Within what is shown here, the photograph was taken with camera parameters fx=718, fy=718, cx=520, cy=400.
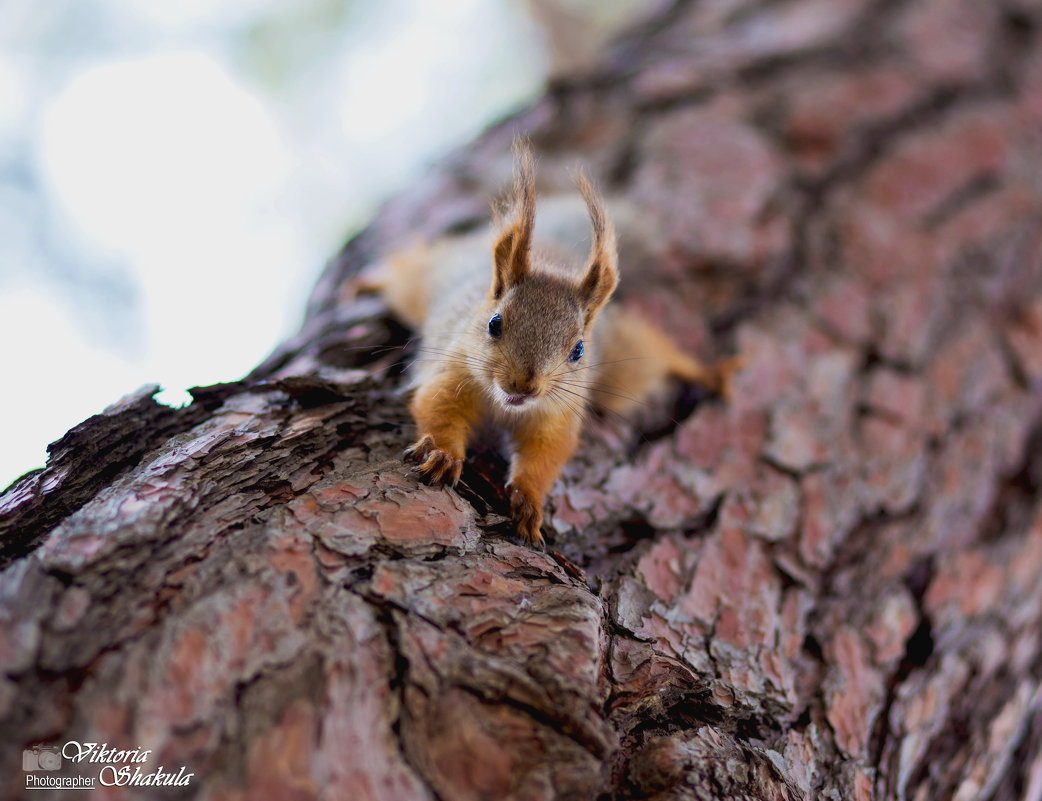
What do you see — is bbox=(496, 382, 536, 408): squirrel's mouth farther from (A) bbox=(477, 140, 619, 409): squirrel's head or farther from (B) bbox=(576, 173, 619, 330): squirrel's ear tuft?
(B) bbox=(576, 173, 619, 330): squirrel's ear tuft

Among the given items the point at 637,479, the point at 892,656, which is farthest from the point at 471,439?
the point at 892,656

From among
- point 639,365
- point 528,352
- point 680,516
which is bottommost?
point 680,516

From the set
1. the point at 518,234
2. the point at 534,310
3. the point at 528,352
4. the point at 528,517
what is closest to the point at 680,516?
the point at 528,517

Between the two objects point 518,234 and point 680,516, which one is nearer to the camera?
point 680,516

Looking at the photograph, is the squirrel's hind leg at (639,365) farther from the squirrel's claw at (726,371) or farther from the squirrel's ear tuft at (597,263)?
the squirrel's ear tuft at (597,263)

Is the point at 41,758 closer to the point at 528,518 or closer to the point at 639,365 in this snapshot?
the point at 528,518

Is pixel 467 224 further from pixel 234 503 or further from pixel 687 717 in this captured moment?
pixel 687 717
